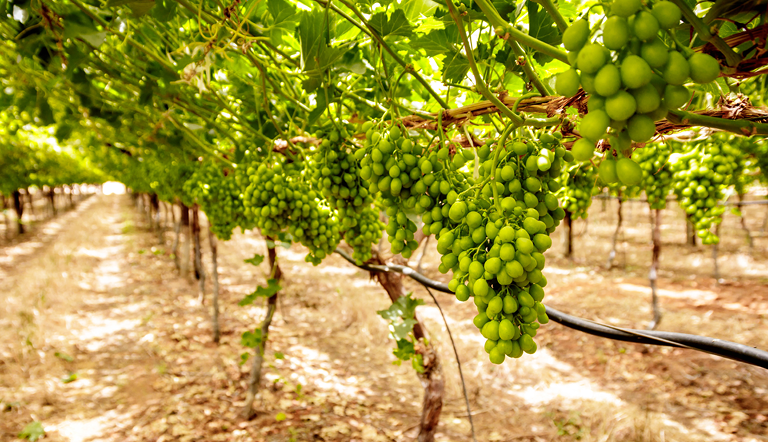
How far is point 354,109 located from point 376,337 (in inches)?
204

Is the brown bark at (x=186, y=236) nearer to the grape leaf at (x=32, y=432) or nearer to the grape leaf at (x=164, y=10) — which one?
the grape leaf at (x=32, y=432)

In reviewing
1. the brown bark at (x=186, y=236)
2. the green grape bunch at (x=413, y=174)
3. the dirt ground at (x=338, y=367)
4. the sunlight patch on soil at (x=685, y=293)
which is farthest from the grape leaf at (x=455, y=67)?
the sunlight patch on soil at (x=685, y=293)

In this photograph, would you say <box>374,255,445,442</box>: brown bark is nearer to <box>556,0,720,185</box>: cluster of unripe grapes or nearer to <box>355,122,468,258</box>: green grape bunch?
<box>355,122,468,258</box>: green grape bunch

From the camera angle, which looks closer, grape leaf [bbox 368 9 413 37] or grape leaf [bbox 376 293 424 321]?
grape leaf [bbox 368 9 413 37]

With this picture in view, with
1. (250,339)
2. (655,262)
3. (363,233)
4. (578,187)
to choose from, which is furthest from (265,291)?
(655,262)

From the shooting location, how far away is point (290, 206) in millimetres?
1597

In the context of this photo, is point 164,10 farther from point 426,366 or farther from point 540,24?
point 426,366

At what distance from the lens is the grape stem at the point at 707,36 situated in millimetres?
500

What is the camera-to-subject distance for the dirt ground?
428cm

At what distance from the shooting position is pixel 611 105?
45 cm

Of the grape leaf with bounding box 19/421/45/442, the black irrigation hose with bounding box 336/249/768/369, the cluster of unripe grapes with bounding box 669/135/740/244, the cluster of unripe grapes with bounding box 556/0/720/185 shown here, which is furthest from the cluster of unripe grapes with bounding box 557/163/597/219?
the grape leaf with bounding box 19/421/45/442

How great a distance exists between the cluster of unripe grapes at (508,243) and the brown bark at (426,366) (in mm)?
2006

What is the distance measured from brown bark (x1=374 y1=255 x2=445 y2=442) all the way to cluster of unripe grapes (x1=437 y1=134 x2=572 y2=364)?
79.0 inches

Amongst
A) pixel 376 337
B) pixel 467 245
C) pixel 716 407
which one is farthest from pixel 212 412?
pixel 716 407
